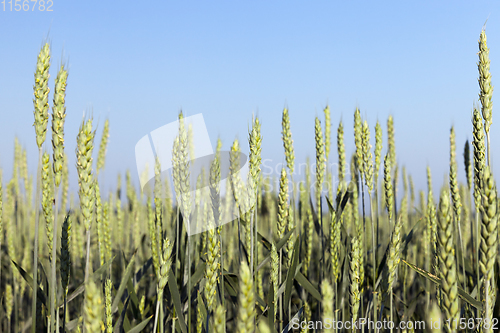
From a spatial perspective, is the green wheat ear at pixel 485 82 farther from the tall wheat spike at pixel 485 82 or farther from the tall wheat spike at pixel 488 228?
the tall wheat spike at pixel 488 228

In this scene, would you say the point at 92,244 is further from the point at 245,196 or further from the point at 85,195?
the point at 85,195

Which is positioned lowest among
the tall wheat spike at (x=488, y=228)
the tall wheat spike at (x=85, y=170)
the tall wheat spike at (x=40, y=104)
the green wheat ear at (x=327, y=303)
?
the green wheat ear at (x=327, y=303)

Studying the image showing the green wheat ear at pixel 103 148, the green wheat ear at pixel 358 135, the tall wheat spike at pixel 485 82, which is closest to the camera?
the tall wheat spike at pixel 485 82

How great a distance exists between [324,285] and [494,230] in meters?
0.58

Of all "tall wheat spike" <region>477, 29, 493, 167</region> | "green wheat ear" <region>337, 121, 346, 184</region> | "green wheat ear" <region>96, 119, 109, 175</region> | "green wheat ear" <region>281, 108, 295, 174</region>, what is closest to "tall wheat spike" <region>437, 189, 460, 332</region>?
"tall wheat spike" <region>477, 29, 493, 167</region>

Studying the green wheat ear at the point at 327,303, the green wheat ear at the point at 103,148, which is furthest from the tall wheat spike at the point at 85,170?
the green wheat ear at the point at 103,148

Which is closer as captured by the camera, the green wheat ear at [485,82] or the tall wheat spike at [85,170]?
the tall wheat spike at [85,170]

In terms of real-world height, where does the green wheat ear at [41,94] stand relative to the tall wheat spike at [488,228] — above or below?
above

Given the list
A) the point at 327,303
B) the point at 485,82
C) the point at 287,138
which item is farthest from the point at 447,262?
the point at 287,138

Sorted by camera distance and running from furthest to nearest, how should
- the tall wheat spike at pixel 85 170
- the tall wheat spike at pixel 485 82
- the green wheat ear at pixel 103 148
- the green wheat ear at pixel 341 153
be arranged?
the green wheat ear at pixel 103 148, the green wheat ear at pixel 341 153, the tall wheat spike at pixel 485 82, the tall wheat spike at pixel 85 170

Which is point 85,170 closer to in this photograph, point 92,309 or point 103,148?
point 92,309

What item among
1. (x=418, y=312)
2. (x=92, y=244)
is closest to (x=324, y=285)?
(x=418, y=312)

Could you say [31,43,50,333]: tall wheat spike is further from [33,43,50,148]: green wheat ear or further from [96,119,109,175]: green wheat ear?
[96,119,109,175]: green wheat ear

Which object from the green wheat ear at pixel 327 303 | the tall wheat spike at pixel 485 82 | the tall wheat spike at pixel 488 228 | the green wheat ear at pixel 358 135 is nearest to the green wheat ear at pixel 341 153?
the green wheat ear at pixel 358 135
